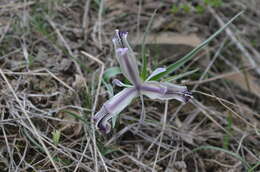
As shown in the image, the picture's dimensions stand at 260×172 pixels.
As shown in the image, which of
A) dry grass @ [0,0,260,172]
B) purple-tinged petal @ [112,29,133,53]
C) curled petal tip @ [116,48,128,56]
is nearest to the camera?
curled petal tip @ [116,48,128,56]

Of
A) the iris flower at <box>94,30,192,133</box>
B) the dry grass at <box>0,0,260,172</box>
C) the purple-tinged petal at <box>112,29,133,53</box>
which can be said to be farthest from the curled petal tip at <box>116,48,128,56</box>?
the dry grass at <box>0,0,260,172</box>

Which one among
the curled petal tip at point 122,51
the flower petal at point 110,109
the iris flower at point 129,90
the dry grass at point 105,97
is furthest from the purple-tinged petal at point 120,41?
the dry grass at point 105,97

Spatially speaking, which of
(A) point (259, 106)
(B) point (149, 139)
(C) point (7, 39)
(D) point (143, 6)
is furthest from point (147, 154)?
(D) point (143, 6)

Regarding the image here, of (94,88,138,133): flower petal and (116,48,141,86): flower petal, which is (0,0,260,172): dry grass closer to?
(94,88,138,133): flower petal

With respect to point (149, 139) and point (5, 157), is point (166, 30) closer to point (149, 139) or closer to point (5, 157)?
point (149, 139)

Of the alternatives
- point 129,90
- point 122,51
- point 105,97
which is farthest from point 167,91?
point 105,97
